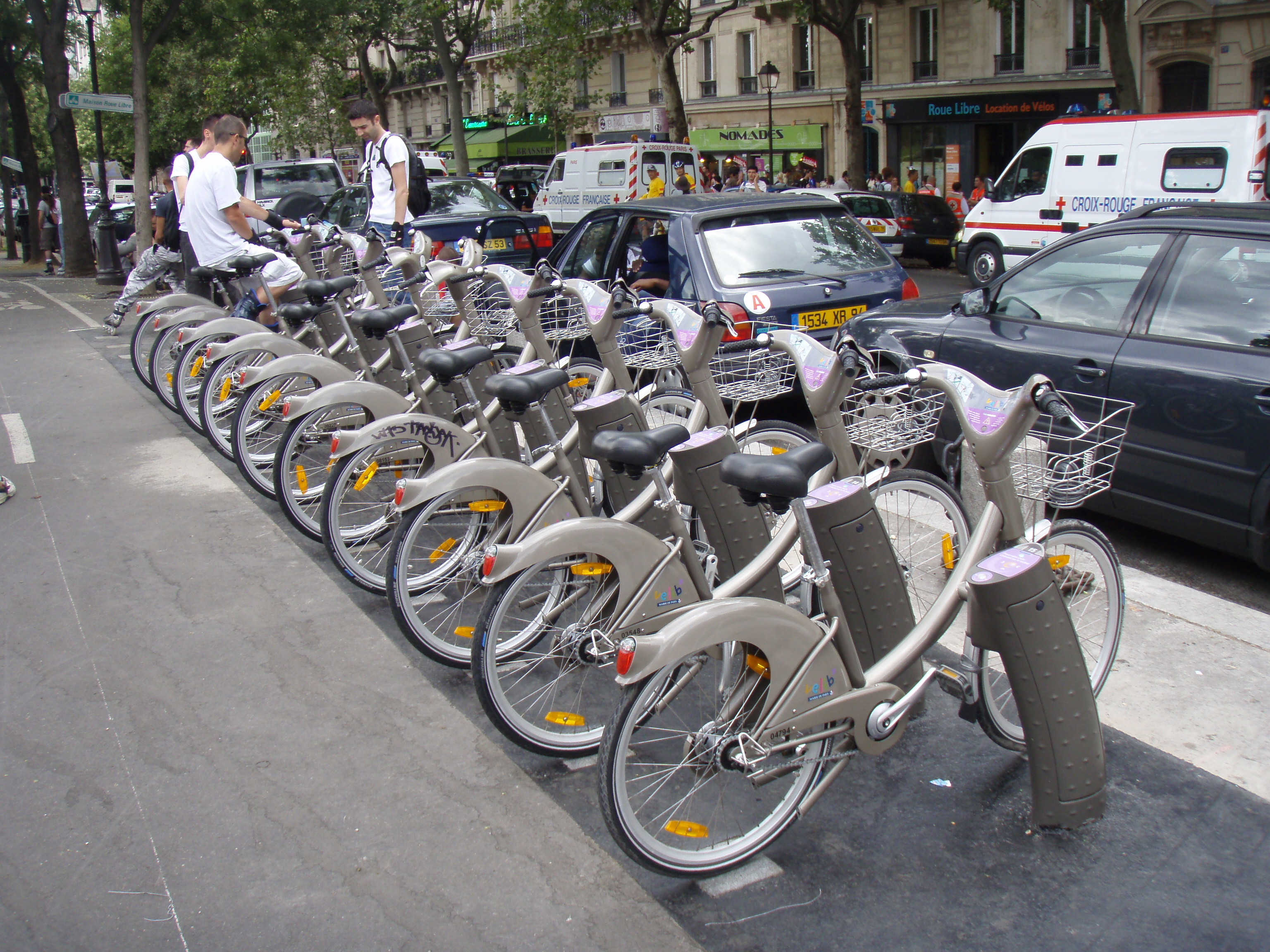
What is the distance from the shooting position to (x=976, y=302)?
5598 millimetres

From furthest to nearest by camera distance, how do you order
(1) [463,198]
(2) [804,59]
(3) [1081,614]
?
(2) [804,59] < (1) [463,198] < (3) [1081,614]

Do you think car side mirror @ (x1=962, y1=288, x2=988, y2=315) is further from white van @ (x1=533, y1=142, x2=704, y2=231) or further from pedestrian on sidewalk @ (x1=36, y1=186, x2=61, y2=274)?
pedestrian on sidewalk @ (x1=36, y1=186, x2=61, y2=274)

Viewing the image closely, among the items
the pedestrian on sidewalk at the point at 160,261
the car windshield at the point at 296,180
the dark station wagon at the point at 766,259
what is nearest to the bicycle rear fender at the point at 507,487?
the dark station wagon at the point at 766,259

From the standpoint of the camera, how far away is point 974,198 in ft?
70.3

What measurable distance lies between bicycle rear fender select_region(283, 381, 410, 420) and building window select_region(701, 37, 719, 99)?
36.9 metres

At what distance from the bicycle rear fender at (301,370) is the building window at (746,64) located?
34.8m

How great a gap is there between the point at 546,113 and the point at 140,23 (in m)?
Answer: 24.9

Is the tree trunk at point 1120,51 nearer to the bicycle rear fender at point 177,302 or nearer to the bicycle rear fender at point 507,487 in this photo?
the bicycle rear fender at point 177,302

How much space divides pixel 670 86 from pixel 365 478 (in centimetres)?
2430

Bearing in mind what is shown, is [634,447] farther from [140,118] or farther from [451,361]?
[140,118]

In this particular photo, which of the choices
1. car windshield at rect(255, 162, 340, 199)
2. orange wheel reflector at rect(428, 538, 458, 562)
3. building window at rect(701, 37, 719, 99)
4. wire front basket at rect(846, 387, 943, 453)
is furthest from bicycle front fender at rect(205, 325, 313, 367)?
building window at rect(701, 37, 719, 99)

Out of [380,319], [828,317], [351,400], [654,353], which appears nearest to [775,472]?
[654,353]

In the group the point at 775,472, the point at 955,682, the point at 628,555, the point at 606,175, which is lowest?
the point at 955,682

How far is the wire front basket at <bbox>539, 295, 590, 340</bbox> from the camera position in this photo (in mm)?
5270
